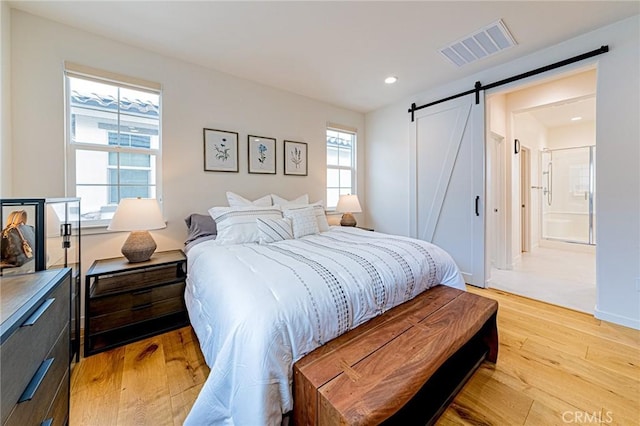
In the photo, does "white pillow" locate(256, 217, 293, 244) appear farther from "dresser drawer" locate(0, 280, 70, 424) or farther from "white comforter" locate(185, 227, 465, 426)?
"dresser drawer" locate(0, 280, 70, 424)

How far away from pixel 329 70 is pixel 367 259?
2.42 metres

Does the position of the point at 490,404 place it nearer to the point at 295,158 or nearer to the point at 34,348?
the point at 34,348

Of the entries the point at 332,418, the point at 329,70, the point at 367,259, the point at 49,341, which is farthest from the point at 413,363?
the point at 329,70

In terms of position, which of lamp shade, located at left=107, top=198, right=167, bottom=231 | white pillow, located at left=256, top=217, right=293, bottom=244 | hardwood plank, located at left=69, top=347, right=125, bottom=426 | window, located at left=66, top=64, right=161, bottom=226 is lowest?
hardwood plank, located at left=69, top=347, right=125, bottom=426

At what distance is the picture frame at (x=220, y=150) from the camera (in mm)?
2932

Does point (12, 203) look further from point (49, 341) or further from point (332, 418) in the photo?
point (332, 418)

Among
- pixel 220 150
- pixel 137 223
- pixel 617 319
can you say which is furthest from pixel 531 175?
pixel 137 223

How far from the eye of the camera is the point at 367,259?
170 centimetres

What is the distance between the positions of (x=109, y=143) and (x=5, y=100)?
2.15 feet

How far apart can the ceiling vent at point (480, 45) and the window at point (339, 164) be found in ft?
6.36

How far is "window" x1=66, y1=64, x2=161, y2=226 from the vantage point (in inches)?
90.2

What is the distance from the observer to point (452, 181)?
3.45m

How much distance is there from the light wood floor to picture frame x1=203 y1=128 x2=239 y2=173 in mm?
1785

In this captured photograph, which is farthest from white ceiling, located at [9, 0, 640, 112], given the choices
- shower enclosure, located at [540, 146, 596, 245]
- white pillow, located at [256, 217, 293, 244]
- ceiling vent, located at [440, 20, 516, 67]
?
shower enclosure, located at [540, 146, 596, 245]
